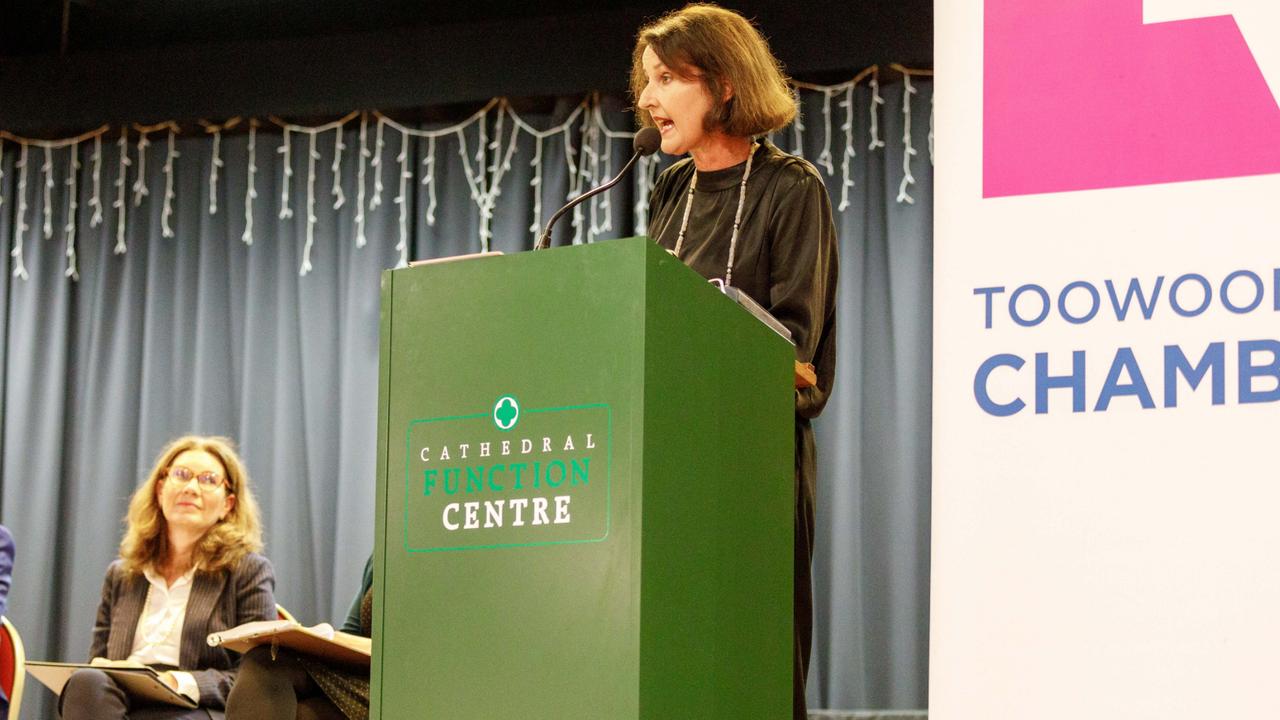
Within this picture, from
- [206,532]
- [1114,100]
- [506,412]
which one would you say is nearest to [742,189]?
[1114,100]

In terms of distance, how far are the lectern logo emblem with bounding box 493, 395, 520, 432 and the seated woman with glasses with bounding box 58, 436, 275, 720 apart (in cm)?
228

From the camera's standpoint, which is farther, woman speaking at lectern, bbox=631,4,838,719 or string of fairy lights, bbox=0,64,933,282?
string of fairy lights, bbox=0,64,933,282

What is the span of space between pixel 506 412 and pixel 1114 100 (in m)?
0.69

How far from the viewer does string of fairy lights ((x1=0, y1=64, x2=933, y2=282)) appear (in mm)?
4602

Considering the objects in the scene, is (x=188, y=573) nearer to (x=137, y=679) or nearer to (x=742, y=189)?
(x=137, y=679)

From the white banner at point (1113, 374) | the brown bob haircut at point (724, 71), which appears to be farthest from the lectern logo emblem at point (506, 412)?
the brown bob haircut at point (724, 71)

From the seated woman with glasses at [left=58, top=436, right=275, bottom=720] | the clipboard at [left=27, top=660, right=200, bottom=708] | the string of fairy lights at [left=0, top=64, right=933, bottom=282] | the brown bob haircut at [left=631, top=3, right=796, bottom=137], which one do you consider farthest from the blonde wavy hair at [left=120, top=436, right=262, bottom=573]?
the brown bob haircut at [left=631, top=3, right=796, bottom=137]

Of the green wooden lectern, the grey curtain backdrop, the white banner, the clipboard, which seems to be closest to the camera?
the green wooden lectern

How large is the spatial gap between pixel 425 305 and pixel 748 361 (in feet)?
1.14

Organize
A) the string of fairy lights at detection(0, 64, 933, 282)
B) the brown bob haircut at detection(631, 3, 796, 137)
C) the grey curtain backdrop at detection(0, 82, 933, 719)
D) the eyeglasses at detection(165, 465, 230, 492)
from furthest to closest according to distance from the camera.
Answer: the string of fairy lights at detection(0, 64, 933, 282) → the grey curtain backdrop at detection(0, 82, 933, 719) → the eyeglasses at detection(165, 465, 230, 492) → the brown bob haircut at detection(631, 3, 796, 137)

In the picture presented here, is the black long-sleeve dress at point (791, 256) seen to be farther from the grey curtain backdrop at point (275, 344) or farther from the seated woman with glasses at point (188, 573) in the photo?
the grey curtain backdrop at point (275, 344)

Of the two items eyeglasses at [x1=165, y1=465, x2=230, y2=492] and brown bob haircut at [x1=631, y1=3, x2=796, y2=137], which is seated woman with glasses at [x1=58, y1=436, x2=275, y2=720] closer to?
eyeglasses at [x1=165, y1=465, x2=230, y2=492]

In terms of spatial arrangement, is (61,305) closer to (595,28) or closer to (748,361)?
(595,28)

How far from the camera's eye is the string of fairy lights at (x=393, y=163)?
15.1ft
